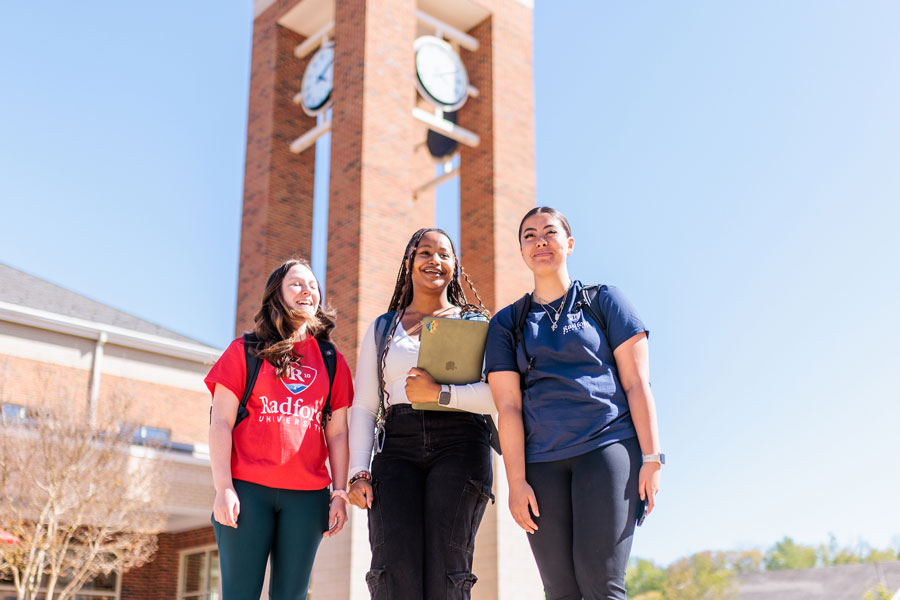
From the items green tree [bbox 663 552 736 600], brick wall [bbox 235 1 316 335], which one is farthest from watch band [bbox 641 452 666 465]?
green tree [bbox 663 552 736 600]

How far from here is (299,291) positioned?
12.4 feet

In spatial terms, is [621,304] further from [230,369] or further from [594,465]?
[230,369]

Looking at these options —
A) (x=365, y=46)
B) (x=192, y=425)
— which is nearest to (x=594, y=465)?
(x=365, y=46)

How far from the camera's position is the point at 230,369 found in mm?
3484

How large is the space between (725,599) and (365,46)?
2057 inches

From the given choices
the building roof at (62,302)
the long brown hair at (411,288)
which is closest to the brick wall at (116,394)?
the building roof at (62,302)

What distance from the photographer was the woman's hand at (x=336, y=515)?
344 cm

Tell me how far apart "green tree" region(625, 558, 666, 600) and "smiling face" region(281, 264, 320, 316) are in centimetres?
7685

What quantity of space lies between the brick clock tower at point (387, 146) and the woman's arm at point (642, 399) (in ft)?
36.0

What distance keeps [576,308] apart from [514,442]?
59 cm

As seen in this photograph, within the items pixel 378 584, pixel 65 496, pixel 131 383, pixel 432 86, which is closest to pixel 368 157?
pixel 432 86

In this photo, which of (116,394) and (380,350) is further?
Result: (116,394)

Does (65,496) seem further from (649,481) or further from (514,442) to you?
(649,481)

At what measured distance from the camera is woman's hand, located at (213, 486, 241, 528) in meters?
3.21
